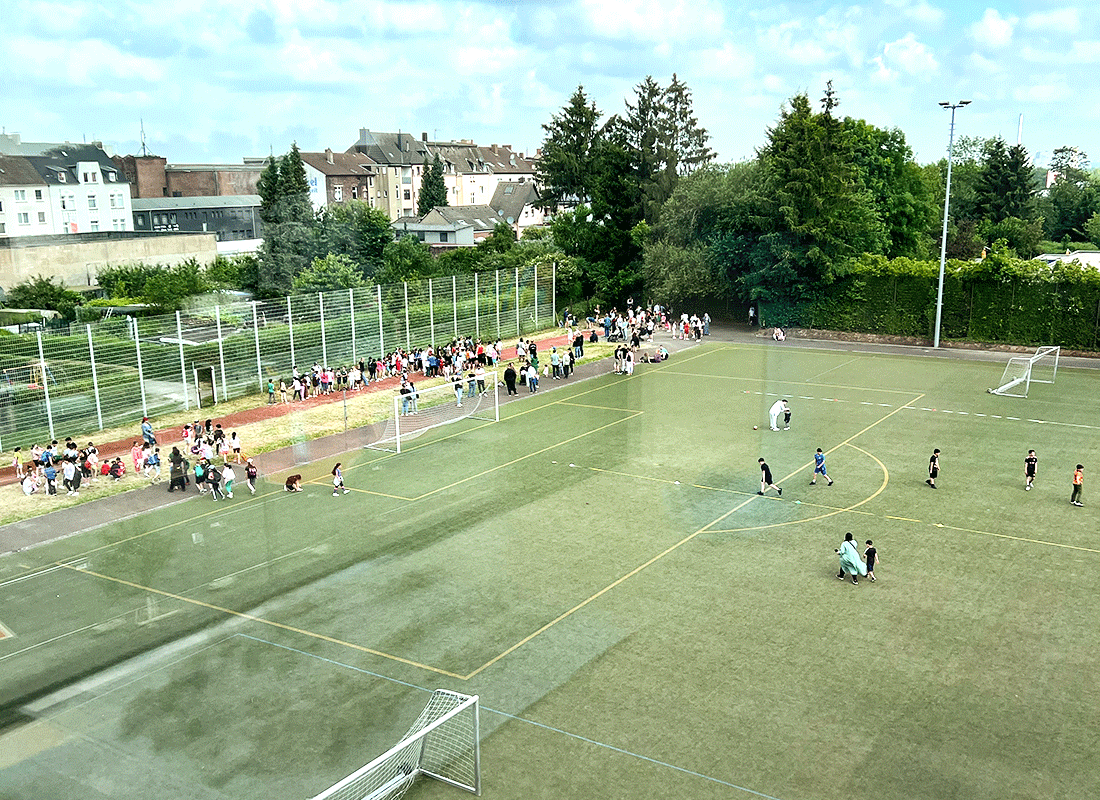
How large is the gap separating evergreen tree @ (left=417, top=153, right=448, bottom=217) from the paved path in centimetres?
6183

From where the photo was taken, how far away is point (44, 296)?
1340 inches

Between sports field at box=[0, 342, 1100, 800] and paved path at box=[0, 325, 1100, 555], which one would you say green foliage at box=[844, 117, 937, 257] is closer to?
paved path at box=[0, 325, 1100, 555]

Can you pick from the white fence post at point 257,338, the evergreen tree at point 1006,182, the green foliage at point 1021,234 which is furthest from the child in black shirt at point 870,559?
the evergreen tree at point 1006,182

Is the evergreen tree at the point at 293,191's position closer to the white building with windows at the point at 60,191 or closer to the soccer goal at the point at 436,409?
the white building with windows at the point at 60,191

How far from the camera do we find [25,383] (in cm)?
2619

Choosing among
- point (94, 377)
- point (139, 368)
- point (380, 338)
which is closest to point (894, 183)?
point (380, 338)

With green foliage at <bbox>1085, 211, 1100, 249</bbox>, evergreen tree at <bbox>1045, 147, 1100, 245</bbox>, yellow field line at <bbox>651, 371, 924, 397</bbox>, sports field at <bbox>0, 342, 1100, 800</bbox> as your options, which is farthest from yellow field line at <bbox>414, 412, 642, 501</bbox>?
evergreen tree at <bbox>1045, 147, 1100, 245</bbox>

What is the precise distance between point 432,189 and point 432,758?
312 ft

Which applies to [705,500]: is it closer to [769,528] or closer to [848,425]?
[769,528]

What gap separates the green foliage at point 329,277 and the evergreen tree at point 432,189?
58041 millimetres

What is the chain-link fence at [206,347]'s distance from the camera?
26.5 meters

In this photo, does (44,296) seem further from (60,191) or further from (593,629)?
(593,629)

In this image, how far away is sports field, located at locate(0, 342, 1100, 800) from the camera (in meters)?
11.9

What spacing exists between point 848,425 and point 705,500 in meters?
9.11
